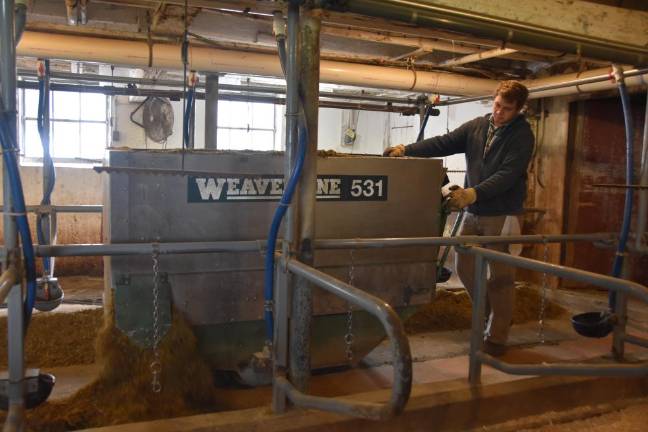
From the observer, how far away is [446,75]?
13.2 ft

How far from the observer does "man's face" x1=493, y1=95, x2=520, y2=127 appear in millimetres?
2771

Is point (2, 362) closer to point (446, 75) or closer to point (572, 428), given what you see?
point (572, 428)

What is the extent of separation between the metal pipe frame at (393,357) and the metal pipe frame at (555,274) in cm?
77

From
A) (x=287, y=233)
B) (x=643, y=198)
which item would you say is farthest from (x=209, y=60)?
(x=643, y=198)

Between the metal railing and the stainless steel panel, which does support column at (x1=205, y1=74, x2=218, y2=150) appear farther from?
the metal railing

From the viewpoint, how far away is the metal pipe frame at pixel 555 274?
5.34 feet

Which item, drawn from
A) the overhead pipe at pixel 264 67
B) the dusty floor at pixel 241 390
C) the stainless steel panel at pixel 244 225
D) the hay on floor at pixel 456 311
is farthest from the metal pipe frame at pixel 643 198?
the hay on floor at pixel 456 311

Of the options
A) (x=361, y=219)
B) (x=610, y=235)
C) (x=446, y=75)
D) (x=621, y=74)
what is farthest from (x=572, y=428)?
(x=446, y=75)

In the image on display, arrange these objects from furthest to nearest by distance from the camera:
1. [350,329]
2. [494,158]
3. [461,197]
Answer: [494,158], [461,197], [350,329]

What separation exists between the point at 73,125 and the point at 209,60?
5834 millimetres

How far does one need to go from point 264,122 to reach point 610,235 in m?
7.50

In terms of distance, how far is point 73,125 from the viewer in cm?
822

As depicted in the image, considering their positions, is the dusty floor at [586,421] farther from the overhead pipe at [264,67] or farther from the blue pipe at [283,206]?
the overhead pipe at [264,67]

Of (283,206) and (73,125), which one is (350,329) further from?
(73,125)
